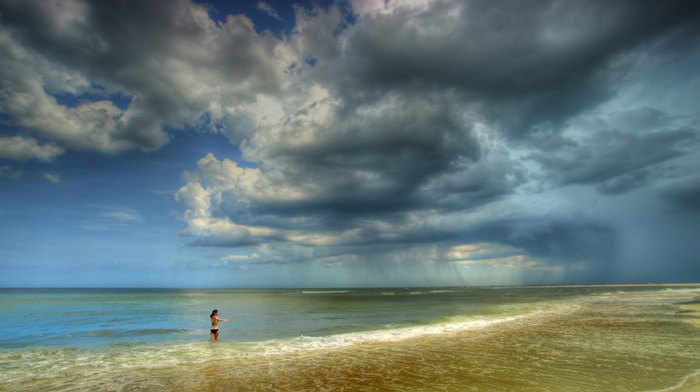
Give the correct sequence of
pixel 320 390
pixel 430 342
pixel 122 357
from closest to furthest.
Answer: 1. pixel 320 390
2. pixel 122 357
3. pixel 430 342

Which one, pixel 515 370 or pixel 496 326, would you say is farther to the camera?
pixel 496 326

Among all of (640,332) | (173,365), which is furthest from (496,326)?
(173,365)

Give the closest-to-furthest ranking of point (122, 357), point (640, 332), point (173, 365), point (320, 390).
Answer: point (320, 390)
point (173, 365)
point (122, 357)
point (640, 332)

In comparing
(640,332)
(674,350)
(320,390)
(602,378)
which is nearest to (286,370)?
(320,390)

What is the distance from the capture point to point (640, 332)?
2172 centimetres

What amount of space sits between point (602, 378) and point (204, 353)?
57.6 ft

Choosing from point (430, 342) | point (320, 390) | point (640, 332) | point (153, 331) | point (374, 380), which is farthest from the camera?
point (153, 331)

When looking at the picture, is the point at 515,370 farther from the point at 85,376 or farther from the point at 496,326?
the point at 85,376

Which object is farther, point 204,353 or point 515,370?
point 204,353

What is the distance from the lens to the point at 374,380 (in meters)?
12.4

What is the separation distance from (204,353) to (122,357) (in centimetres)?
392

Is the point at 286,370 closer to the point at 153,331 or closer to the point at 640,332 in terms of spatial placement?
the point at 153,331

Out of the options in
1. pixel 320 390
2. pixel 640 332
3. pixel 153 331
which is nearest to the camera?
pixel 320 390

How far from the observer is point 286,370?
14.2m
